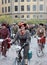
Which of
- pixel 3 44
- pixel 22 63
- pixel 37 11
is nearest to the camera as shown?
pixel 22 63

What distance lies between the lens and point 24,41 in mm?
8930

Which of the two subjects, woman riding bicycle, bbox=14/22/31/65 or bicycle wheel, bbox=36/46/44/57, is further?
bicycle wheel, bbox=36/46/44/57

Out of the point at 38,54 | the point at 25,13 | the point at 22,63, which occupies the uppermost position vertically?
the point at 22,63

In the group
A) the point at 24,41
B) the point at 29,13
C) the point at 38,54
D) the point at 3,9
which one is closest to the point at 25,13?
the point at 29,13

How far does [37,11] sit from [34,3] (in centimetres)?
238

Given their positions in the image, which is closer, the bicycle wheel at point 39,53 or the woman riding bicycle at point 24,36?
the woman riding bicycle at point 24,36

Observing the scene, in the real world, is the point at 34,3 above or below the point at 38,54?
below

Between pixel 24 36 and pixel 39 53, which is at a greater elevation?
pixel 24 36

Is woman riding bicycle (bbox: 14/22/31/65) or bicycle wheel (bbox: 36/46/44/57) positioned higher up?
woman riding bicycle (bbox: 14/22/31/65)

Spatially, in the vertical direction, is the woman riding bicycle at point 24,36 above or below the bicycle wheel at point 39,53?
above

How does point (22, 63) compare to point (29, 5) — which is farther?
point (29, 5)

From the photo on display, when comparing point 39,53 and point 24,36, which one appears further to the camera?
point 39,53

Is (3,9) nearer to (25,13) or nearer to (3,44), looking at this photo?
(25,13)

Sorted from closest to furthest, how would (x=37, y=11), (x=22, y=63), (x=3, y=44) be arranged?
(x=22, y=63), (x=3, y=44), (x=37, y=11)
